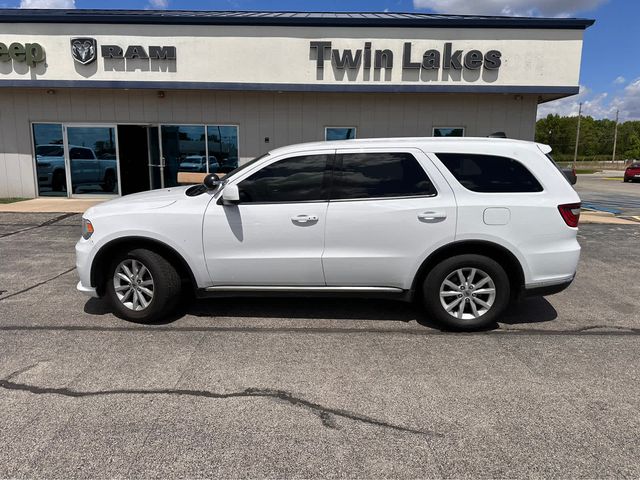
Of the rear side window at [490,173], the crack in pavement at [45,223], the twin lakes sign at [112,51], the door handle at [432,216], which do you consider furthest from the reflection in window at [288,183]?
the twin lakes sign at [112,51]

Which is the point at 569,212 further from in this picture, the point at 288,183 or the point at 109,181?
the point at 109,181

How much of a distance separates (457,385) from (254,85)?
11.0m

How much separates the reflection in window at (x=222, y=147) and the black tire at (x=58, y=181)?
4.62 metres

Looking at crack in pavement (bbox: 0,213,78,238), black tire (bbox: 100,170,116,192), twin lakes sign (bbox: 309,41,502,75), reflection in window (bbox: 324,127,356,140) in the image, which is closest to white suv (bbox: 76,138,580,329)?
crack in pavement (bbox: 0,213,78,238)

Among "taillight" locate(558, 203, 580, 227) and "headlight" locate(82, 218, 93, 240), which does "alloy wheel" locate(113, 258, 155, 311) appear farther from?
"taillight" locate(558, 203, 580, 227)

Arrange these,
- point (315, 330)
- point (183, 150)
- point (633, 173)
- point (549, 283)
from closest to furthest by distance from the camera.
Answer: point (549, 283)
point (315, 330)
point (183, 150)
point (633, 173)

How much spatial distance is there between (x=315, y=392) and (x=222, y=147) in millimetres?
11618

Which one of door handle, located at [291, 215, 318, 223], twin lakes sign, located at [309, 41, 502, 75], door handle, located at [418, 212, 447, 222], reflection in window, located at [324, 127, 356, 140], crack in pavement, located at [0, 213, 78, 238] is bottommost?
crack in pavement, located at [0, 213, 78, 238]

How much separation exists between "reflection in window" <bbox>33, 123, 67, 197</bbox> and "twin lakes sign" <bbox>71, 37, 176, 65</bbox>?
2.42 m

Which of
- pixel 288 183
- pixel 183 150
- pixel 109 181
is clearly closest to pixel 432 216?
pixel 288 183

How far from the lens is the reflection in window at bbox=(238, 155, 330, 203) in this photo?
171 inches

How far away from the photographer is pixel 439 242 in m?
4.21

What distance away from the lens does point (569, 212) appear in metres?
4.18

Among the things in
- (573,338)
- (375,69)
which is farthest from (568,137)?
(573,338)
